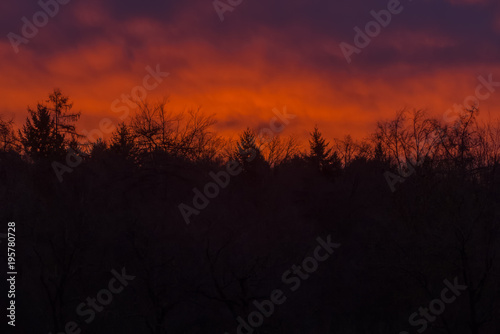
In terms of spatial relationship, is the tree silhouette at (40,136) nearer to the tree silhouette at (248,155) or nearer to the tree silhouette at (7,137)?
the tree silhouette at (7,137)

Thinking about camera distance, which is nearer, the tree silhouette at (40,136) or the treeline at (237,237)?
the treeline at (237,237)

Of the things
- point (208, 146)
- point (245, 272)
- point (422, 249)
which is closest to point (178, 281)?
→ point (245, 272)

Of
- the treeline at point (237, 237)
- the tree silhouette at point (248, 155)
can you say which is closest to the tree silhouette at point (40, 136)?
the treeline at point (237, 237)

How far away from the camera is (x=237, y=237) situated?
45.5 meters

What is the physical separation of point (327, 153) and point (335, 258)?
836 inches

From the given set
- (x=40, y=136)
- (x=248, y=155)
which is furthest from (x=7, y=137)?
(x=248, y=155)

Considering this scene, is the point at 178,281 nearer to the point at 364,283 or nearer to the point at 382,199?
the point at 364,283

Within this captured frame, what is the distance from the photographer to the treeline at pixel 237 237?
40.3 m

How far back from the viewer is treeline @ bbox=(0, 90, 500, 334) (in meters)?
40.3

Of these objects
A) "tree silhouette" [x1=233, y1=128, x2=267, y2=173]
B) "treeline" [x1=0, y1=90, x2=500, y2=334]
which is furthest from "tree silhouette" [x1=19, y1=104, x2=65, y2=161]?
"tree silhouette" [x1=233, y1=128, x2=267, y2=173]

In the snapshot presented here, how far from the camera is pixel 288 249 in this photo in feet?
160

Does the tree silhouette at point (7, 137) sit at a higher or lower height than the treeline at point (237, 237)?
higher

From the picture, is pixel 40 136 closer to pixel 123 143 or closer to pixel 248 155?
pixel 123 143

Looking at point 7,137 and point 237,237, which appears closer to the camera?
point 237,237
